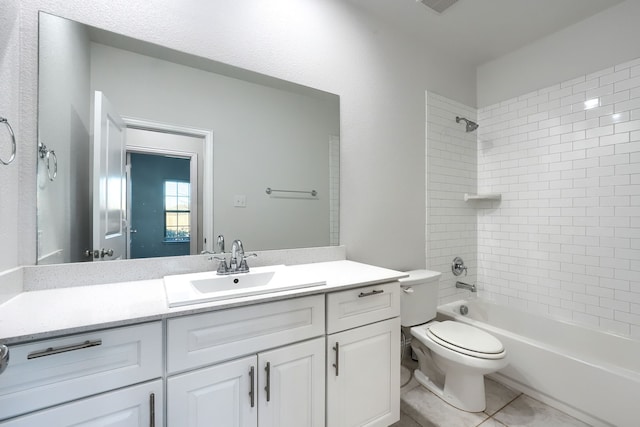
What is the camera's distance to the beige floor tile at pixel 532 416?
161 centimetres

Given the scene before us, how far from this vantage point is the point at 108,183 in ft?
4.10

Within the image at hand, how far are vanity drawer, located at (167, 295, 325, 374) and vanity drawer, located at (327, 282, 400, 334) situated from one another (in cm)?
6

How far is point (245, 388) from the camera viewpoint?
1000 millimetres

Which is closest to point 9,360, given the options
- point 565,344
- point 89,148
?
point 89,148

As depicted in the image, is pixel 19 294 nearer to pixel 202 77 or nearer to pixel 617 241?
pixel 202 77

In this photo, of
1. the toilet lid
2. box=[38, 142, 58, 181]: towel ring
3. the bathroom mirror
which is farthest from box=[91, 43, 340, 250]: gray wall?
the toilet lid

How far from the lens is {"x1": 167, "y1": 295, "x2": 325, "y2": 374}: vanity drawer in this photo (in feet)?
2.90

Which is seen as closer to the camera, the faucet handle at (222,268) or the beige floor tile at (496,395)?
the faucet handle at (222,268)

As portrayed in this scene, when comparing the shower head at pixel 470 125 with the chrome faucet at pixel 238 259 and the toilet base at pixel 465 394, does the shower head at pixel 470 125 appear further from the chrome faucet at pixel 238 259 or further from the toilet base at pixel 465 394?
the chrome faucet at pixel 238 259

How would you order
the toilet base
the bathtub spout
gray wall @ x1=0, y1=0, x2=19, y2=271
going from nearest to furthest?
gray wall @ x1=0, y1=0, x2=19, y2=271
the toilet base
the bathtub spout

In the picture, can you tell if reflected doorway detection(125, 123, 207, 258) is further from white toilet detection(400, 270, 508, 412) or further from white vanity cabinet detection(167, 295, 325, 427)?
white toilet detection(400, 270, 508, 412)

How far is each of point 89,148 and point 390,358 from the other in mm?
1727

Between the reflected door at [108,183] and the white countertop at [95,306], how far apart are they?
19 cm

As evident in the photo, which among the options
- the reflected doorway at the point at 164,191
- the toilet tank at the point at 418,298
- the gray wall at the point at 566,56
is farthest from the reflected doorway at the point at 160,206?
the gray wall at the point at 566,56
